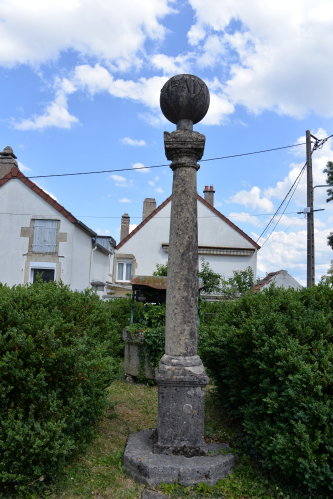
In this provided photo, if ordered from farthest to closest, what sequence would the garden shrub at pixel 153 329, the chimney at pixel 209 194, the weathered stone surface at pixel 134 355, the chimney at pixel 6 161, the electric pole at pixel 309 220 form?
the chimney at pixel 209 194, the chimney at pixel 6 161, the electric pole at pixel 309 220, the weathered stone surface at pixel 134 355, the garden shrub at pixel 153 329

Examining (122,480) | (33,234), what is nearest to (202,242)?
(33,234)

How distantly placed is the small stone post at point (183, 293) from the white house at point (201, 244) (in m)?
13.2

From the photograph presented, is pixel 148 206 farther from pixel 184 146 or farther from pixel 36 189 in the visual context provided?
pixel 184 146

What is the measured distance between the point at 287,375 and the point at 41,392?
2.28 m

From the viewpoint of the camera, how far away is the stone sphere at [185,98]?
4012 millimetres

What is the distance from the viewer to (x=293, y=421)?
122 inches

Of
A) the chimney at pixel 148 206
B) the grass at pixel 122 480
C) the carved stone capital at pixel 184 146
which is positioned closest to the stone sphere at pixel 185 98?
the carved stone capital at pixel 184 146

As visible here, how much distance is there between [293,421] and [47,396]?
2195 millimetres

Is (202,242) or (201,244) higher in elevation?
(202,242)

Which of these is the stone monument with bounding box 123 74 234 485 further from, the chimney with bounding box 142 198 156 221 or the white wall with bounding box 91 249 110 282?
the chimney with bounding box 142 198 156 221

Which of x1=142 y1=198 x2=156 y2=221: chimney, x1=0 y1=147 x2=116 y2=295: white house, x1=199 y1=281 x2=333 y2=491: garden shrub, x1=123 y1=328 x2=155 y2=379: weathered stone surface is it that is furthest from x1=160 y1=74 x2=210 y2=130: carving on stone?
x1=142 y1=198 x2=156 y2=221: chimney

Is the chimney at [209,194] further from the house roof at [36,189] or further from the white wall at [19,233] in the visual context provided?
the white wall at [19,233]

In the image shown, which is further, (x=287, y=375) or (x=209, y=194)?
(x=209, y=194)

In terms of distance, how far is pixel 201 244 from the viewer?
17266 mm
